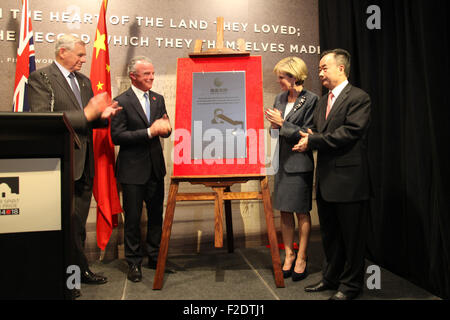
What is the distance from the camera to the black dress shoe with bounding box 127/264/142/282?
8.44 ft

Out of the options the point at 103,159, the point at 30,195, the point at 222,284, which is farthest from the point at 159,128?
the point at 30,195

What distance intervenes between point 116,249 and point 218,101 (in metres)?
1.75

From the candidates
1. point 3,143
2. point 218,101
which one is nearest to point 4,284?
point 3,143

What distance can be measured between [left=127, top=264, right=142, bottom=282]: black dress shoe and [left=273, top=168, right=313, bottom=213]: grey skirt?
116 centimetres

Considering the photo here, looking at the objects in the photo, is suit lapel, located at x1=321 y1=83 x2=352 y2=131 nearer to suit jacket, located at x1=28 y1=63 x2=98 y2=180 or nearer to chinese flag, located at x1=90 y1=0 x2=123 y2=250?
suit jacket, located at x1=28 y1=63 x2=98 y2=180

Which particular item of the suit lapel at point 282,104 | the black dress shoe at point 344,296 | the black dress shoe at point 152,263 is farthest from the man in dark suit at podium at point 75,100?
the black dress shoe at point 344,296

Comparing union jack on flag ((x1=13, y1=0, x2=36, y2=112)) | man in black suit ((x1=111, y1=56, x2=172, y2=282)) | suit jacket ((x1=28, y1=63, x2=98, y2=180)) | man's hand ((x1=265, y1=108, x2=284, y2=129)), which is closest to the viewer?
suit jacket ((x1=28, y1=63, x2=98, y2=180))

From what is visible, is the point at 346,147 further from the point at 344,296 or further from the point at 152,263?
the point at 152,263

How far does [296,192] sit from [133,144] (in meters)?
1.28

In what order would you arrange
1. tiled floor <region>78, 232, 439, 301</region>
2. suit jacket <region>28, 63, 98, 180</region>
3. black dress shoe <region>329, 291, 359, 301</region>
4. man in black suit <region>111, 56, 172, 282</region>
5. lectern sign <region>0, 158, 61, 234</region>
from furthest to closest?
man in black suit <region>111, 56, 172, 282</region> → suit jacket <region>28, 63, 98, 180</region> → tiled floor <region>78, 232, 439, 301</region> → black dress shoe <region>329, 291, 359, 301</region> → lectern sign <region>0, 158, 61, 234</region>

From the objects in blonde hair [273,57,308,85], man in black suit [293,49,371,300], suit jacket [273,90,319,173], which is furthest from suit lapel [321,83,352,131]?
blonde hair [273,57,308,85]

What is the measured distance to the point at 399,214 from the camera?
2682mm

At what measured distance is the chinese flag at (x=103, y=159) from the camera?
2.83 meters
